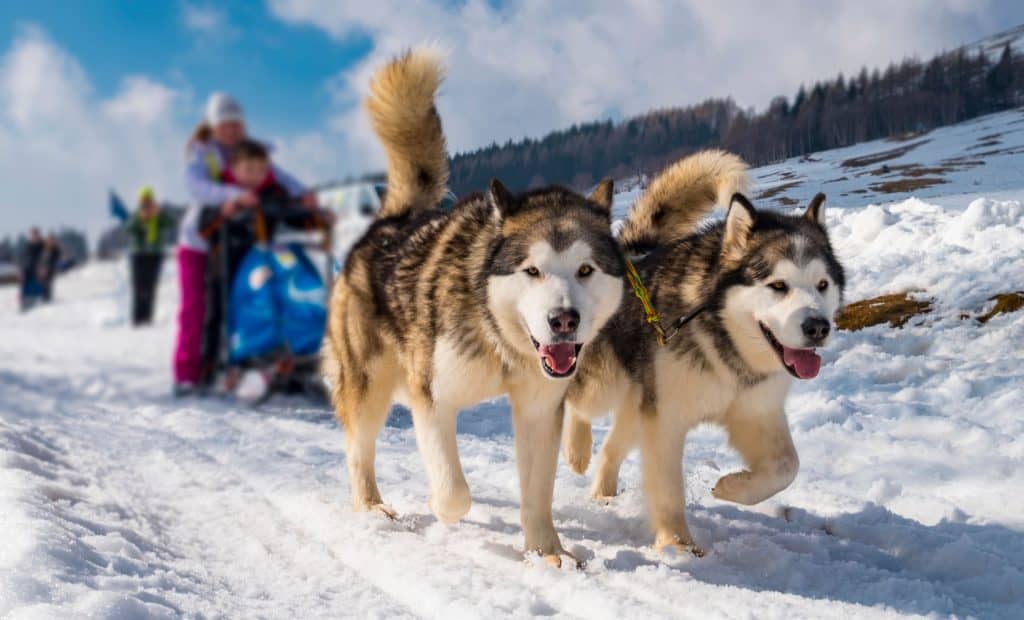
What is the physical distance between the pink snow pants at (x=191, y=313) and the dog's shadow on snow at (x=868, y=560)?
3.76 meters

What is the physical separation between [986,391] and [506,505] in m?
2.14

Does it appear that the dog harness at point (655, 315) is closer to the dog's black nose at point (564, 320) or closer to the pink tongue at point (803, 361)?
the pink tongue at point (803, 361)

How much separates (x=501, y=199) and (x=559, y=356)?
2.22 ft

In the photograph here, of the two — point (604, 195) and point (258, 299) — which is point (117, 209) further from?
point (604, 195)

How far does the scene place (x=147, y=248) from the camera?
19.7 ft

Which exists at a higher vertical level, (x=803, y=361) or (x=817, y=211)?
(x=817, y=211)

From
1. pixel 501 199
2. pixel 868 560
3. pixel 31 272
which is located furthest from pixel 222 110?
pixel 31 272

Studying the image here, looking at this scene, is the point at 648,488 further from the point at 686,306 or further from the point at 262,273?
the point at 262,273

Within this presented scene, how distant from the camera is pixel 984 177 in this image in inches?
133

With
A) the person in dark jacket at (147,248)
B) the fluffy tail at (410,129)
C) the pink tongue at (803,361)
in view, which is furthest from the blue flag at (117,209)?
the pink tongue at (803,361)

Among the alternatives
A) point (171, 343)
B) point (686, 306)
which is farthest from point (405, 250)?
point (171, 343)

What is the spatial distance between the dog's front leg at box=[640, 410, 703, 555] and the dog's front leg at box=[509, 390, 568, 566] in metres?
0.40

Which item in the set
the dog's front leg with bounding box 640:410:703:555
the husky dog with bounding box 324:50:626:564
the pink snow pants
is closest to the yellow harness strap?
the husky dog with bounding box 324:50:626:564

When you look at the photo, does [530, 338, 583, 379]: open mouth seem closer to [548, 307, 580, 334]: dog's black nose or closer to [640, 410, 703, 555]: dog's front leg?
[548, 307, 580, 334]: dog's black nose
